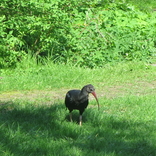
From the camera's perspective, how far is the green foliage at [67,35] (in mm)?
11000

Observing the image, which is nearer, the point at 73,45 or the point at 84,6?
the point at 73,45

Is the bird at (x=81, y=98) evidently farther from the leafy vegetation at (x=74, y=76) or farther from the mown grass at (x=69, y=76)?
the mown grass at (x=69, y=76)

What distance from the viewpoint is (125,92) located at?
9.29 m

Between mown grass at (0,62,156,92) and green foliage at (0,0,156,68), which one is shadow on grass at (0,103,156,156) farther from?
green foliage at (0,0,156,68)

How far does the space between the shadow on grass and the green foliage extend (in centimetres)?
429

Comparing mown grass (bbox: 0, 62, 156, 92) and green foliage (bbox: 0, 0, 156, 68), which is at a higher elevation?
green foliage (bbox: 0, 0, 156, 68)

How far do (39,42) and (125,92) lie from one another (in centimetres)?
362

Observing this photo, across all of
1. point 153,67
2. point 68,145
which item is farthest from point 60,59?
point 68,145

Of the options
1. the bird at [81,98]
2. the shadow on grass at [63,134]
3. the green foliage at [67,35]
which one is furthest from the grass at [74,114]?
the green foliage at [67,35]

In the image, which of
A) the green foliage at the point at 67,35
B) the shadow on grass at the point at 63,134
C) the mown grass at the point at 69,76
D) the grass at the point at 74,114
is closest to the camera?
the shadow on grass at the point at 63,134

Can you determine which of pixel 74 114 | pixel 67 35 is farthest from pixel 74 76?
pixel 74 114

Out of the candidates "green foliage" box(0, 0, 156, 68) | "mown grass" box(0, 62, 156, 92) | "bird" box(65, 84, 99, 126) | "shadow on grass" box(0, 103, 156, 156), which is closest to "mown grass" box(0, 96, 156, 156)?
"shadow on grass" box(0, 103, 156, 156)

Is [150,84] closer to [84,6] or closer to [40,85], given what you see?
[40,85]

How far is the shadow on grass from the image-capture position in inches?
200
